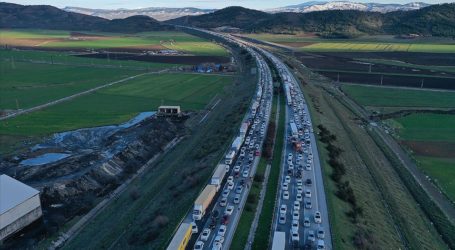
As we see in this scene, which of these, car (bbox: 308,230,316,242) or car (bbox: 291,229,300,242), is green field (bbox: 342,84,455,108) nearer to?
car (bbox: 308,230,316,242)

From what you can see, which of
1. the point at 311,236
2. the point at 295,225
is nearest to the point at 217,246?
the point at 295,225

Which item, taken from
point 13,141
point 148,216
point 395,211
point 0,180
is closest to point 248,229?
point 148,216

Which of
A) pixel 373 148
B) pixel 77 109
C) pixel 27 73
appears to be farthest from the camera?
pixel 27 73

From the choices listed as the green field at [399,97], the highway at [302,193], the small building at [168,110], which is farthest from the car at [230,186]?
the green field at [399,97]

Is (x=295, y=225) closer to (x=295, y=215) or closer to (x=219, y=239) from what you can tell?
(x=295, y=215)

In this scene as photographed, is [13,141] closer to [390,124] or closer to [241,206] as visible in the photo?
[241,206]

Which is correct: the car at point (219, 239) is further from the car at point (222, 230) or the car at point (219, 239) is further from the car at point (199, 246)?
the car at point (199, 246)
